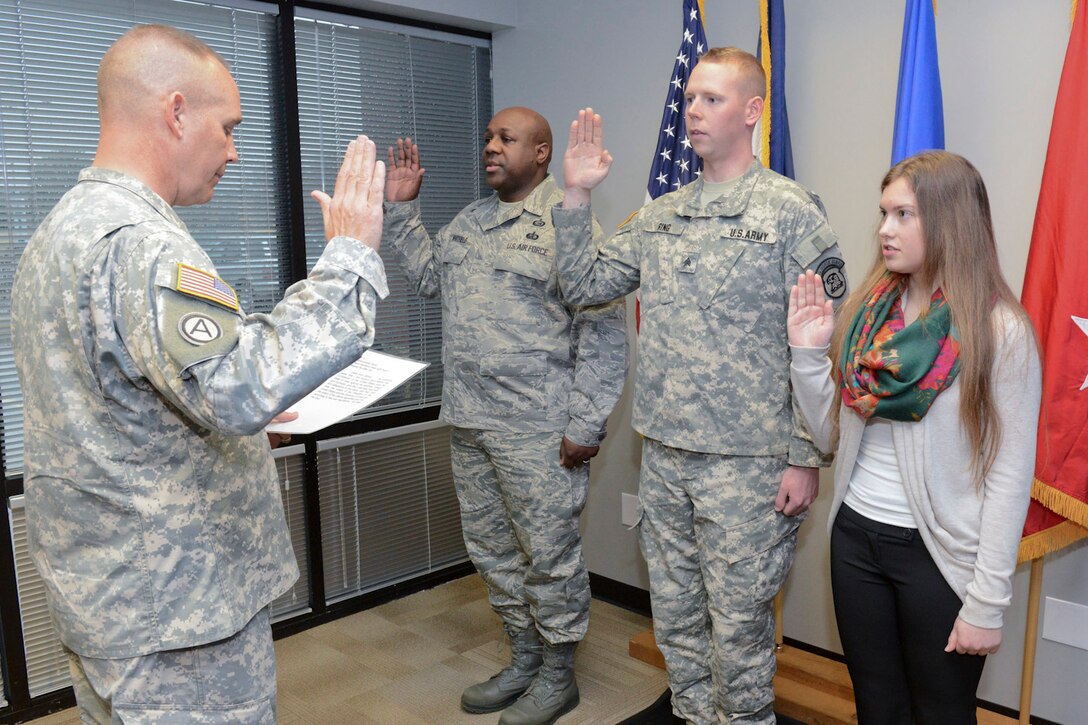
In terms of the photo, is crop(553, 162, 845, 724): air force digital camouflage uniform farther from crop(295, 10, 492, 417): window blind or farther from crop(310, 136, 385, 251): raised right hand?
crop(295, 10, 492, 417): window blind

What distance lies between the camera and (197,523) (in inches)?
A: 48.7

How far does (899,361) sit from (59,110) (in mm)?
2476

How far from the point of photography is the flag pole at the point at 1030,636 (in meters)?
2.16

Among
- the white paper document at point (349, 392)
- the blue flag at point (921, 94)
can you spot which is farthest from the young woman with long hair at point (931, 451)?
the white paper document at point (349, 392)

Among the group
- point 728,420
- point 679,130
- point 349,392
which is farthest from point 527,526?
point 679,130

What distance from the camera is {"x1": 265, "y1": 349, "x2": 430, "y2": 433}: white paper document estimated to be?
54.3 inches

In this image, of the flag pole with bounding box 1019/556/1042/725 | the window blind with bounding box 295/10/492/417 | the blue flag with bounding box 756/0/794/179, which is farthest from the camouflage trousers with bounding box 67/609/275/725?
the window blind with bounding box 295/10/492/417

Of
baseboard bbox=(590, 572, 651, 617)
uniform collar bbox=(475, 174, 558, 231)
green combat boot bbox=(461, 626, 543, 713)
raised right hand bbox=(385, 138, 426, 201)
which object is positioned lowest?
baseboard bbox=(590, 572, 651, 617)

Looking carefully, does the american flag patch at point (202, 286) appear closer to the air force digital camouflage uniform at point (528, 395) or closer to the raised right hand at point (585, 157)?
the raised right hand at point (585, 157)

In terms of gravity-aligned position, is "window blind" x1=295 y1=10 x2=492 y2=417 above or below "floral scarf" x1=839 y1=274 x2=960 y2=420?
above

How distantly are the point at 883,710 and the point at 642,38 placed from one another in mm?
2389

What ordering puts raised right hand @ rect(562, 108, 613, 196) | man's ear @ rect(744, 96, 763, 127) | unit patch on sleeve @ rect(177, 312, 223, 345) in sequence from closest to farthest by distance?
unit patch on sleeve @ rect(177, 312, 223, 345) → man's ear @ rect(744, 96, 763, 127) → raised right hand @ rect(562, 108, 613, 196)

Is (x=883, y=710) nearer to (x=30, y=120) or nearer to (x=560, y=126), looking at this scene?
(x=560, y=126)

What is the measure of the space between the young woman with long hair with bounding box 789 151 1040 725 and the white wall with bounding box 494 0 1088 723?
0.85 metres
